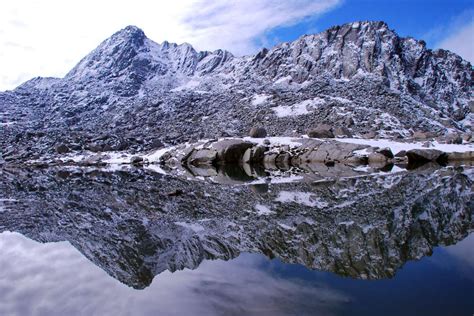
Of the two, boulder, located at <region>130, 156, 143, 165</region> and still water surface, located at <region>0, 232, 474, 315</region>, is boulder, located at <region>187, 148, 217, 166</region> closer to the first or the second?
boulder, located at <region>130, 156, 143, 165</region>

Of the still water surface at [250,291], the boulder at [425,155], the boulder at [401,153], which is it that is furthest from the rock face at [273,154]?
the still water surface at [250,291]

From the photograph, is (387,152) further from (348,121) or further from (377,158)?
(348,121)

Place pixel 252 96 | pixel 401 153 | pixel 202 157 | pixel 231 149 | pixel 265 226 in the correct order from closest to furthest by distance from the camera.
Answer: pixel 265 226 < pixel 401 153 < pixel 231 149 < pixel 202 157 < pixel 252 96

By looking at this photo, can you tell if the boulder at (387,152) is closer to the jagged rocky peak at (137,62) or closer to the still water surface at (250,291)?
the still water surface at (250,291)

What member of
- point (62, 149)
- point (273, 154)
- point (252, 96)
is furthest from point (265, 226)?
point (252, 96)

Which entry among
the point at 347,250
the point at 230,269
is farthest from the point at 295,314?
the point at 347,250

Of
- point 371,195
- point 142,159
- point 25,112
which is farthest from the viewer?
point 25,112

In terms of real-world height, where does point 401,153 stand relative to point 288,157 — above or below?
above

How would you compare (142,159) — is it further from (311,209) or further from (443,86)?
(443,86)
